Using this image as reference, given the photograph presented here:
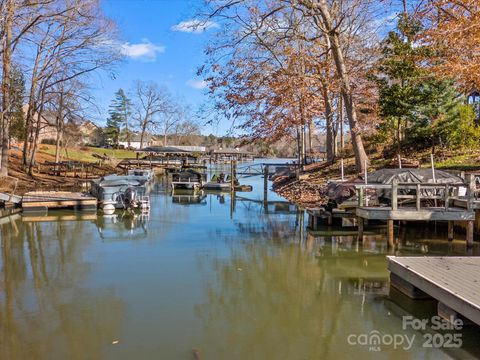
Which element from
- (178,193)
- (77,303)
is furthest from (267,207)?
(77,303)

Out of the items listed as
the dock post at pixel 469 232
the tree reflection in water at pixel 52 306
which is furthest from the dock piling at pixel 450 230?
the tree reflection in water at pixel 52 306

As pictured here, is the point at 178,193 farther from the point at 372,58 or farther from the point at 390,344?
the point at 390,344

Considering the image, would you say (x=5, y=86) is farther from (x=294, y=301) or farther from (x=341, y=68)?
(x=294, y=301)

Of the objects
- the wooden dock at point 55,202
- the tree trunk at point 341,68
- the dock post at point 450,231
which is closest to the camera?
the dock post at point 450,231

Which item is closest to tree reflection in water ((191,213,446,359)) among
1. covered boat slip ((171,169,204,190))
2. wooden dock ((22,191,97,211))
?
wooden dock ((22,191,97,211))

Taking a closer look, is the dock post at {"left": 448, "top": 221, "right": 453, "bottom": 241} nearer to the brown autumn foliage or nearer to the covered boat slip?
the brown autumn foliage

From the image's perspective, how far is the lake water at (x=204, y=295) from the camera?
237 inches

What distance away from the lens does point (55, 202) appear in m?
19.6

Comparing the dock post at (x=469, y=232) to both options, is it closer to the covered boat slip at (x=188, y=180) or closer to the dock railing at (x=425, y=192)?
the dock railing at (x=425, y=192)

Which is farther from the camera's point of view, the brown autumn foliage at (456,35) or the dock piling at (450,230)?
the brown autumn foliage at (456,35)

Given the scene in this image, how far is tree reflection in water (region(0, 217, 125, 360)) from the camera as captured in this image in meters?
5.94

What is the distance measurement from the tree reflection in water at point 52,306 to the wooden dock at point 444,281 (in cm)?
476

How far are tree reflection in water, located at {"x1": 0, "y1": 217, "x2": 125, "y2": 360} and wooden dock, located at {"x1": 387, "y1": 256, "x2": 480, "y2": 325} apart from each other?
476cm

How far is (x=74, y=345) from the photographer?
600 cm
